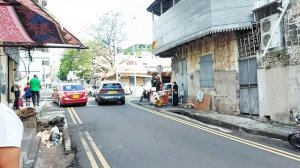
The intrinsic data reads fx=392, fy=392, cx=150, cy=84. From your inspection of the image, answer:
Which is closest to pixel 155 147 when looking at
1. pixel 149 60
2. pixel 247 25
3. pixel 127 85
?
pixel 247 25

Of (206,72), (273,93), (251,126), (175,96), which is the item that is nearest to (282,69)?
(273,93)

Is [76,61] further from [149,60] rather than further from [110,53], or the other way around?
[149,60]

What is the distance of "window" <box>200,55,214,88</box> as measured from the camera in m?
20.5

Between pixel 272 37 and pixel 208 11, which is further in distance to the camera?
pixel 208 11

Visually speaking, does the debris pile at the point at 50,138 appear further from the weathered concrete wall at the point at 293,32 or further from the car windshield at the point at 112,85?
the car windshield at the point at 112,85

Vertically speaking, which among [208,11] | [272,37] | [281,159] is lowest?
[281,159]

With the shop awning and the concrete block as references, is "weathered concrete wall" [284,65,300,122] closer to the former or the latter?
the shop awning

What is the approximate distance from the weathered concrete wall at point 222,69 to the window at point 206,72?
247 mm

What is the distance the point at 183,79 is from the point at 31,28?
17.4m

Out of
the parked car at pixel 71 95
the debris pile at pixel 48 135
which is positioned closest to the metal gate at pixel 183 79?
the parked car at pixel 71 95

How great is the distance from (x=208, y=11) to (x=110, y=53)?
4182 cm

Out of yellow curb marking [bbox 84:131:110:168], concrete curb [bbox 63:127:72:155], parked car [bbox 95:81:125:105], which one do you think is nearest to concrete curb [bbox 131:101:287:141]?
yellow curb marking [bbox 84:131:110:168]

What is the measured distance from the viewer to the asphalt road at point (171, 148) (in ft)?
27.0

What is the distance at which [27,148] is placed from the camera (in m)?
9.50
